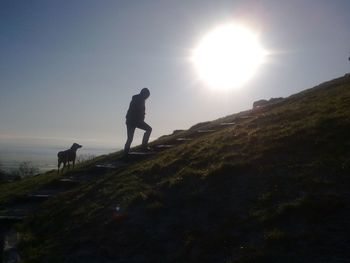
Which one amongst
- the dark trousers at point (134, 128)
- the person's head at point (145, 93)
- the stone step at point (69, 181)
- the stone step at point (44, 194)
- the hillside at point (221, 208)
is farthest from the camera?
the dark trousers at point (134, 128)

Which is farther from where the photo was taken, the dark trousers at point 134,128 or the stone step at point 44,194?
the dark trousers at point 134,128

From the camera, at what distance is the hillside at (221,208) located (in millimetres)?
9008

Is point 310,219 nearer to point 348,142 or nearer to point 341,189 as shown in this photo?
point 341,189

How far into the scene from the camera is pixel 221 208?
1098 cm

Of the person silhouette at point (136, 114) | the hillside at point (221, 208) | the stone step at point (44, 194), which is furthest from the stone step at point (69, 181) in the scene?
the person silhouette at point (136, 114)

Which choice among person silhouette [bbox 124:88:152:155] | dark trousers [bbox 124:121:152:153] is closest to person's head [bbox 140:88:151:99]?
person silhouette [bbox 124:88:152:155]

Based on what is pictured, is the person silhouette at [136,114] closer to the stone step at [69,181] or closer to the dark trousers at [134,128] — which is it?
the dark trousers at [134,128]

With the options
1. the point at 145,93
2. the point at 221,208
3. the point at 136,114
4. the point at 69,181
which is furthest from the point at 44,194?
the point at 221,208

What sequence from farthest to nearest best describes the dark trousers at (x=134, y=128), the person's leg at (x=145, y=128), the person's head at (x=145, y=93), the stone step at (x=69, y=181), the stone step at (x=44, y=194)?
the person's leg at (x=145, y=128)
the dark trousers at (x=134, y=128)
the person's head at (x=145, y=93)
the stone step at (x=69, y=181)
the stone step at (x=44, y=194)

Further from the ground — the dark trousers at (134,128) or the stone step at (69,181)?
the dark trousers at (134,128)

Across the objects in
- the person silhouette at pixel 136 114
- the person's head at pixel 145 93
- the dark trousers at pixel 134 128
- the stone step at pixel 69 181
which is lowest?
the stone step at pixel 69 181

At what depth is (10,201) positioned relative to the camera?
19281 mm

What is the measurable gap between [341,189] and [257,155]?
405 centimetres

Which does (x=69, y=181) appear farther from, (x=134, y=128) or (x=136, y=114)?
(x=136, y=114)
